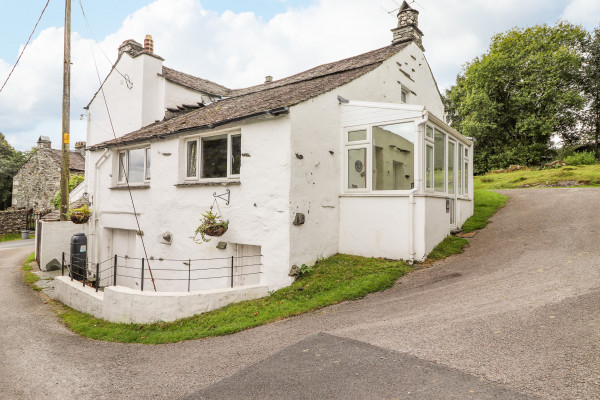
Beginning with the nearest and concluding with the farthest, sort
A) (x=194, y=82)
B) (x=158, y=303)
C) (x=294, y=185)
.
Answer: (x=158, y=303) < (x=294, y=185) < (x=194, y=82)

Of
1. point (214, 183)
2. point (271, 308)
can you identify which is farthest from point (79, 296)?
point (271, 308)

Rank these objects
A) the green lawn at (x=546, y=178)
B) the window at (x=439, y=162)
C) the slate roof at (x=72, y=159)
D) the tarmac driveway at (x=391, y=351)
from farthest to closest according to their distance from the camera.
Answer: the slate roof at (x=72, y=159)
the green lawn at (x=546, y=178)
the window at (x=439, y=162)
the tarmac driveway at (x=391, y=351)

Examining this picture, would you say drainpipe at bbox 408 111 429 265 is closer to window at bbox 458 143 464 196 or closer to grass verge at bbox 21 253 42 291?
window at bbox 458 143 464 196

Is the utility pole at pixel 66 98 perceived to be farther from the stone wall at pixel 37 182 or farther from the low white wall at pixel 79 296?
the stone wall at pixel 37 182

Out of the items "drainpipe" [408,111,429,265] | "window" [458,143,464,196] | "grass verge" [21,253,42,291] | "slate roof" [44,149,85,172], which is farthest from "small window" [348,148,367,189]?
"slate roof" [44,149,85,172]

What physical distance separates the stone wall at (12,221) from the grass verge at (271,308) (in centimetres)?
2022

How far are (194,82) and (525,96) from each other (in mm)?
26966

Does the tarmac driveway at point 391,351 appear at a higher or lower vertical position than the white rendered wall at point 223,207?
lower

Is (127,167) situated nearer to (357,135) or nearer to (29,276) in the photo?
(29,276)

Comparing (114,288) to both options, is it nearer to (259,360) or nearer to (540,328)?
(259,360)

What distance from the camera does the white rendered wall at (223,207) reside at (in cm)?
785

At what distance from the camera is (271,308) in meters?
6.70

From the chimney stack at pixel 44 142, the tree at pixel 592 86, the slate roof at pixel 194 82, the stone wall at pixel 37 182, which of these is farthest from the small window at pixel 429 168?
the chimney stack at pixel 44 142

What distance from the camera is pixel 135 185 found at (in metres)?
11.7
